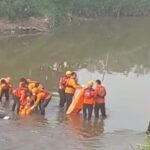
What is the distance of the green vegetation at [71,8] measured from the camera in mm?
50594

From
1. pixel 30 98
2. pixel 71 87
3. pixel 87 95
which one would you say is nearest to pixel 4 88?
pixel 30 98

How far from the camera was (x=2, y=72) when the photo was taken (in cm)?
2959

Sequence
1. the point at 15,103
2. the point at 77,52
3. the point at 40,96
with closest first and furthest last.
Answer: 1. the point at 40,96
2. the point at 15,103
3. the point at 77,52

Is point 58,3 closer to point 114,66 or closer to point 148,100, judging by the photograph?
point 114,66

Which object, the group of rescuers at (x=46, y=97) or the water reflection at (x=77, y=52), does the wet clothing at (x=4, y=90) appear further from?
the water reflection at (x=77, y=52)

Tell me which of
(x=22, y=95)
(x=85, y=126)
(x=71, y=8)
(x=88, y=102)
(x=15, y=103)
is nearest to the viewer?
(x=85, y=126)

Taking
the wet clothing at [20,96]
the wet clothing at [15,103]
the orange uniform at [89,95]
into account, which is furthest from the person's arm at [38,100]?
the orange uniform at [89,95]

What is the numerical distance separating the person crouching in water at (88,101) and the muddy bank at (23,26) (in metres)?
28.8

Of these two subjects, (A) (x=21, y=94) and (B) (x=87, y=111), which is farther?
(B) (x=87, y=111)

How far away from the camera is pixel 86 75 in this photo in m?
29.4

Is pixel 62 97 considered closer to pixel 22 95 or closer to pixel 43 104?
pixel 43 104

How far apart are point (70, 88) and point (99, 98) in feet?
4.99

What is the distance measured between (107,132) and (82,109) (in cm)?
232

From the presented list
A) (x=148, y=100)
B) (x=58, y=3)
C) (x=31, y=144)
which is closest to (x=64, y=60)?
(x=148, y=100)
